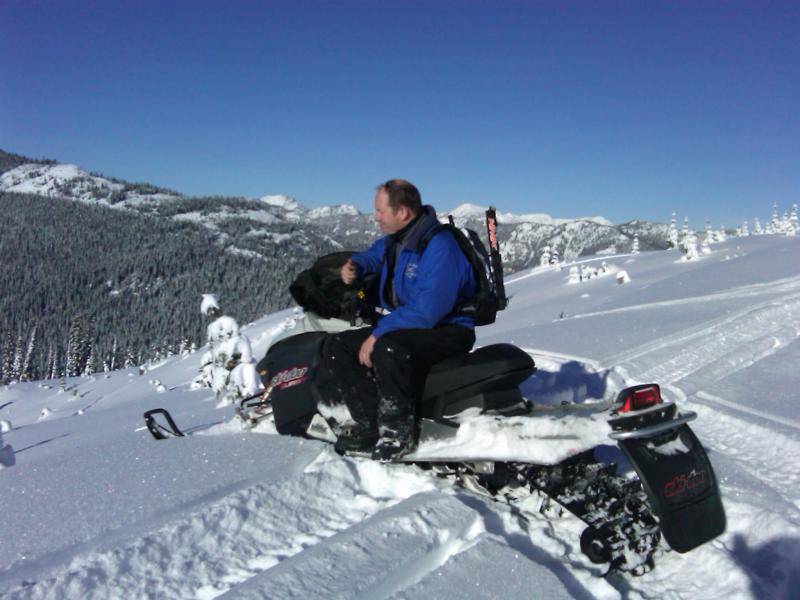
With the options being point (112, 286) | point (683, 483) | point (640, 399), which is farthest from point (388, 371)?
point (112, 286)

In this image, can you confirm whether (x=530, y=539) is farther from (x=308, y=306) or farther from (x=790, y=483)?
(x=308, y=306)

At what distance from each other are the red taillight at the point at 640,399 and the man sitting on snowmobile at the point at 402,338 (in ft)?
3.58

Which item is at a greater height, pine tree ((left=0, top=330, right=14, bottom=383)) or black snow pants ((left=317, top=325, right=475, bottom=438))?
black snow pants ((left=317, top=325, right=475, bottom=438))

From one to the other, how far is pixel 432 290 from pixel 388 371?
20.4 inches

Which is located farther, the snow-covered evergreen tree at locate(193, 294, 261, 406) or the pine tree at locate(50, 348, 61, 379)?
the pine tree at locate(50, 348, 61, 379)

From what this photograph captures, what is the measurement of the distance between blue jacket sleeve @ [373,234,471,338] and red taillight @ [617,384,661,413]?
1107 millimetres

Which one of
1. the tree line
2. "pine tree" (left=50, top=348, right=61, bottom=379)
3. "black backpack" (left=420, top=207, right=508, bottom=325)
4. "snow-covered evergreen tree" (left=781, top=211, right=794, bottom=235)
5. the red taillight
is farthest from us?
the tree line

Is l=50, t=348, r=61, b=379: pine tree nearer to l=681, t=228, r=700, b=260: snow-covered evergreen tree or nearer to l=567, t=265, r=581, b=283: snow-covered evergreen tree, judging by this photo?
l=567, t=265, r=581, b=283: snow-covered evergreen tree

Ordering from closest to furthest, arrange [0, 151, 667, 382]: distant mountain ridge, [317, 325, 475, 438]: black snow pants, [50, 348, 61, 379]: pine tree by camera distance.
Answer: [317, 325, 475, 438]: black snow pants, [50, 348, 61, 379]: pine tree, [0, 151, 667, 382]: distant mountain ridge

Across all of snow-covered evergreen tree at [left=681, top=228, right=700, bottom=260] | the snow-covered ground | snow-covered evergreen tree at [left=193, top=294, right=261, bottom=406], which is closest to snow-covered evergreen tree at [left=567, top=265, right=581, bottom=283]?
snow-covered evergreen tree at [left=681, top=228, right=700, bottom=260]

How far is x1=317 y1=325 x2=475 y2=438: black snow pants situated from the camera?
10.1 ft

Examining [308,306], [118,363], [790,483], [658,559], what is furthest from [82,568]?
[118,363]

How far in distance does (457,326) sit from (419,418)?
59 centimetres

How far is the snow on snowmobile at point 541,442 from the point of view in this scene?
7.49ft
